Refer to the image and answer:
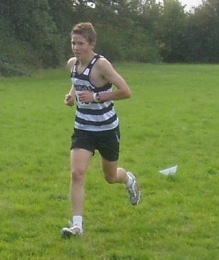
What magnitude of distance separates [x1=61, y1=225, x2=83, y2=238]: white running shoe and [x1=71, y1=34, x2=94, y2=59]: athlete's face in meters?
1.74

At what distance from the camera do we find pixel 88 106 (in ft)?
22.6

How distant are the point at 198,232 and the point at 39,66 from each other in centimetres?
3393

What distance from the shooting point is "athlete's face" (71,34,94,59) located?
21.9 ft

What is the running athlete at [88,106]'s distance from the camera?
6698 mm

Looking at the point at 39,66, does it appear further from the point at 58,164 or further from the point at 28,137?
the point at 58,164

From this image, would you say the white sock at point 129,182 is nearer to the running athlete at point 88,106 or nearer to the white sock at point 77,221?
the running athlete at point 88,106

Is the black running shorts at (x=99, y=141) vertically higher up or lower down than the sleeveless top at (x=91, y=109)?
lower down

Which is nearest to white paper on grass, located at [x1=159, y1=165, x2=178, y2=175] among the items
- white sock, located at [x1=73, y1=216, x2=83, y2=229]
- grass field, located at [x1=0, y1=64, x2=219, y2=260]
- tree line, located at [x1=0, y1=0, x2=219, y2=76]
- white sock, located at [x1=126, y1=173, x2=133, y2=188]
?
grass field, located at [x1=0, y1=64, x2=219, y2=260]

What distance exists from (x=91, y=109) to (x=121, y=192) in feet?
7.18

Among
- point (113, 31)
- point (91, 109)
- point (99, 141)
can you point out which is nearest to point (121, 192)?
point (99, 141)

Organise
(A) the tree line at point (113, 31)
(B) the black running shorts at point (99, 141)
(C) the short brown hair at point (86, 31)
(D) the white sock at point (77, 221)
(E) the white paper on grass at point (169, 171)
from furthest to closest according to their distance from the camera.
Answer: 1. (A) the tree line at point (113, 31)
2. (E) the white paper on grass at point (169, 171)
3. (B) the black running shorts at point (99, 141)
4. (D) the white sock at point (77, 221)
5. (C) the short brown hair at point (86, 31)

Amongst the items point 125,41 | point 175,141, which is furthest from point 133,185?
point 125,41

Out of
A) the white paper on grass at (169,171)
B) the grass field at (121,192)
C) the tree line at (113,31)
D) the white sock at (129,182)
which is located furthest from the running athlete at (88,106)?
the tree line at (113,31)

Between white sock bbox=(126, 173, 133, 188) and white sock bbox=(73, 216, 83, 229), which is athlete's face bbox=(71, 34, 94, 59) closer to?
white sock bbox=(73, 216, 83, 229)
